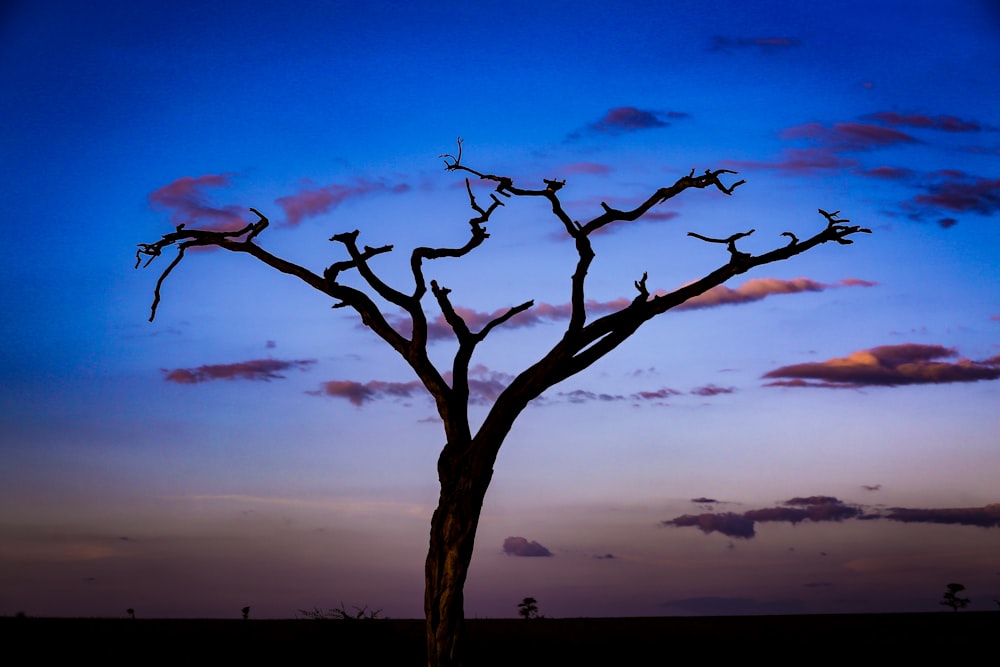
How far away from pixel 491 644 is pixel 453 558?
386 inches

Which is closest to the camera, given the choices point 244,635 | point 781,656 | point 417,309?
point 417,309

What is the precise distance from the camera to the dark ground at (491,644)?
19266mm

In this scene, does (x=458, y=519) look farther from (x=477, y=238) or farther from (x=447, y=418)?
(x=477, y=238)

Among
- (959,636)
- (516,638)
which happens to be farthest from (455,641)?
(959,636)

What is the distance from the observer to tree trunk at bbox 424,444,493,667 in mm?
13539

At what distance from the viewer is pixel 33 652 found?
19.0 meters

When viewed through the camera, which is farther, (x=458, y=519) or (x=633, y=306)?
(x=633, y=306)

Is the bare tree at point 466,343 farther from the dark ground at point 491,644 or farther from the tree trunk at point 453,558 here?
the dark ground at point 491,644

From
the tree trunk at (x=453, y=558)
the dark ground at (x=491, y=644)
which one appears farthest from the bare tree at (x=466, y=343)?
the dark ground at (x=491, y=644)

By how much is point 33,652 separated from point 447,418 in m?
10.1

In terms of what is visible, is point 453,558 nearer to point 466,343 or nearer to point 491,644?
point 466,343

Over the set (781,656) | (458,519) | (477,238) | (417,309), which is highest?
(477,238)

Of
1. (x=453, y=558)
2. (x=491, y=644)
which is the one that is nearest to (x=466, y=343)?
(x=453, y=558)

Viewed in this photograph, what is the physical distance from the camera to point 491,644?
22.6 metres
